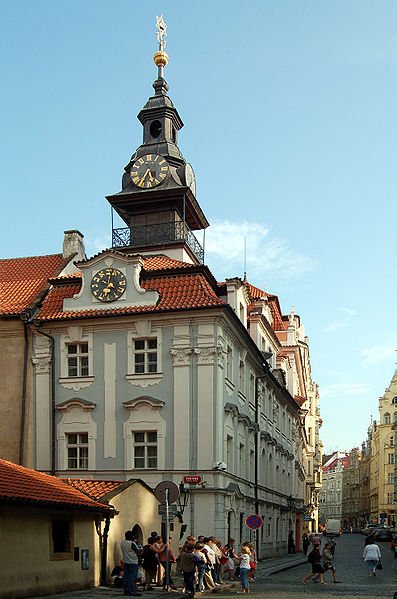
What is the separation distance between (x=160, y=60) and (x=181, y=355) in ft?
79.3

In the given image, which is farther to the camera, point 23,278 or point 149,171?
point 149,171

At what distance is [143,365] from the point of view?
3209 cm

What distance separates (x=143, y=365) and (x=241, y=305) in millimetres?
6522

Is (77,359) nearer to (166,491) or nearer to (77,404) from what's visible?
(77,404)

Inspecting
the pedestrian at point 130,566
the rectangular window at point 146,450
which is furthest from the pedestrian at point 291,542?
the pedestrian at point 130,566

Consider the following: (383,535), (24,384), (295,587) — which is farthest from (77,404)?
(383,535)

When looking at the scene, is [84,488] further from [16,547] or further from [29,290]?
[29,290]

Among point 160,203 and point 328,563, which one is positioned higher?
point 160,203

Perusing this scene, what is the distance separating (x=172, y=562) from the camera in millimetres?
24438

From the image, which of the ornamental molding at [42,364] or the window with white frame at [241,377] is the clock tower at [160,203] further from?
the ornamental molding at [42,364]

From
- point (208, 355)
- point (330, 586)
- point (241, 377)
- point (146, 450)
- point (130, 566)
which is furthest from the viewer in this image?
point (241, 377)

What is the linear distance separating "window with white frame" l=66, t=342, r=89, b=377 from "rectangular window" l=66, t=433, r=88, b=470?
8.12 feet

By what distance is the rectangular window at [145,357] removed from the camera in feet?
105

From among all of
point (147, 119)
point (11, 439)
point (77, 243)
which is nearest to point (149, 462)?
point (11, 439)
